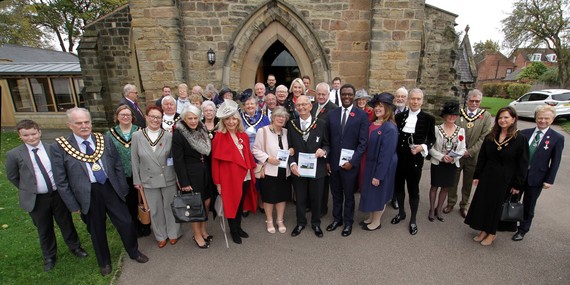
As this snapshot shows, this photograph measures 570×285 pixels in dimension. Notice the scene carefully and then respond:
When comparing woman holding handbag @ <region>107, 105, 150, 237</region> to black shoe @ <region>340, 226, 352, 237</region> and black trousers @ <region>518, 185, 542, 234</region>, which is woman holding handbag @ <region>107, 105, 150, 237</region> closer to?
black shoe @ <region>340, 226, 352, 237</region>

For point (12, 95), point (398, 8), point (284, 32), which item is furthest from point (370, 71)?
point (12, 95)

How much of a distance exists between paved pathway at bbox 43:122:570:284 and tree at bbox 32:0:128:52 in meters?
24.6

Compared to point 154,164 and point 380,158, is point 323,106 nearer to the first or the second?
point 380,158

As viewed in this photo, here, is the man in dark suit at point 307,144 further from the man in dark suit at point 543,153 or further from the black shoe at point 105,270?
the man in dark suit at point 543,153

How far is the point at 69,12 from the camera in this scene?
22.3 m

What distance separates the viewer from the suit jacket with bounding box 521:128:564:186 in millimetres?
3340

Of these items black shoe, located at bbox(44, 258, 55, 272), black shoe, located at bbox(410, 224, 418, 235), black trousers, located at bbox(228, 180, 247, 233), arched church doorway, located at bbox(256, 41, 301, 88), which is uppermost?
arched church doorway, located at bbox(256, 41, 301, 88)

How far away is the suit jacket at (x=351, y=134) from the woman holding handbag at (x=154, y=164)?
6.97ft

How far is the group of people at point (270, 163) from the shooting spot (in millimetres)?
2947

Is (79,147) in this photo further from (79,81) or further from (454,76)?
(79,81)

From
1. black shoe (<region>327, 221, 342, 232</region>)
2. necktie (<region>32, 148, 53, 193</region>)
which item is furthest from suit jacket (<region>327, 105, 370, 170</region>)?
necktie (<region>32, 148, 53, 193</region>)

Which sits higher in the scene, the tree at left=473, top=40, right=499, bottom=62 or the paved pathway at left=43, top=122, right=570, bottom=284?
the tree at left=473, top=40, right=499, bottom=62

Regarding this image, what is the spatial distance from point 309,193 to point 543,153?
3.03 m

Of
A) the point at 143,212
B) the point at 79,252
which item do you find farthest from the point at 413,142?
the point at 79,252
